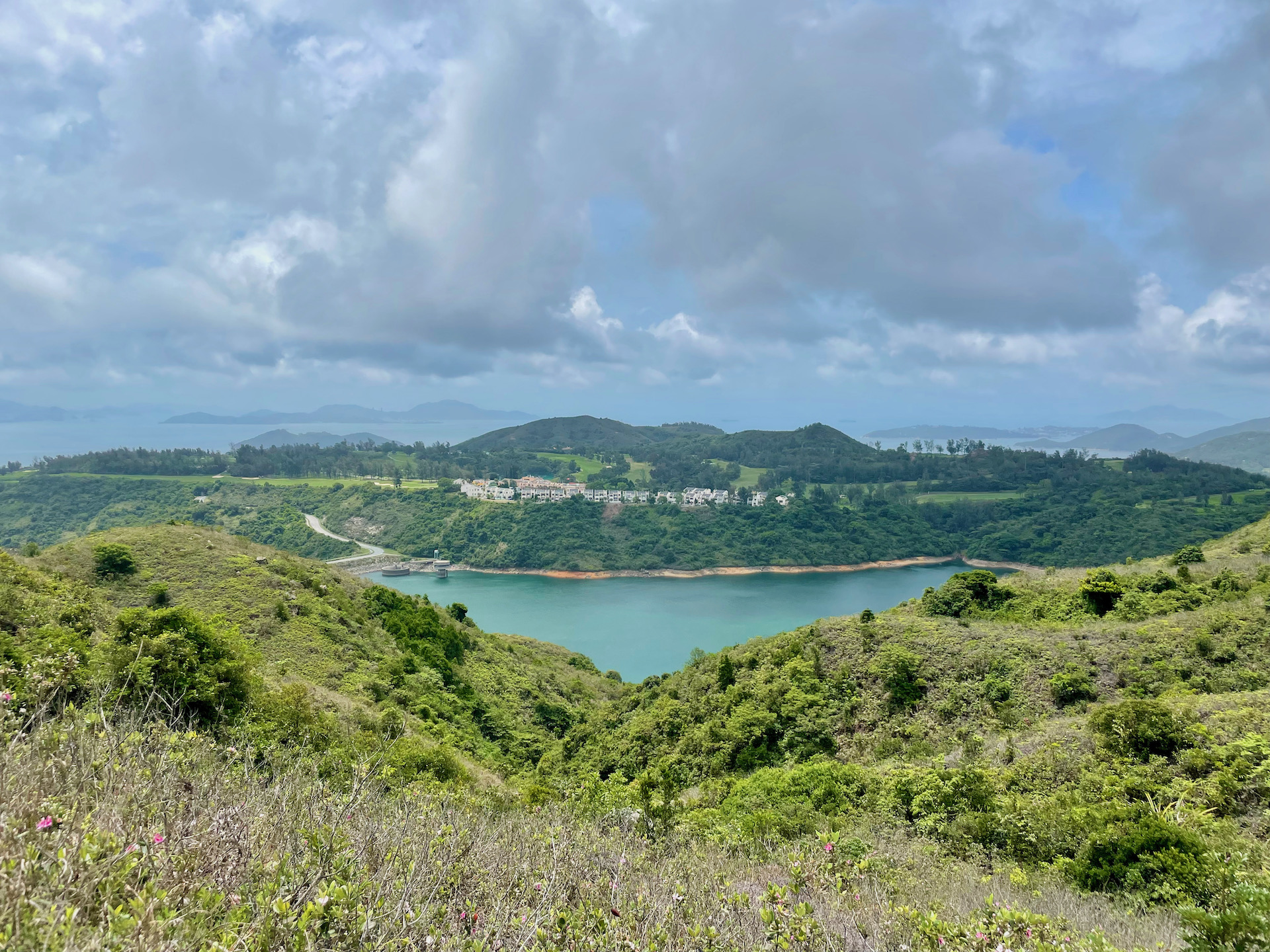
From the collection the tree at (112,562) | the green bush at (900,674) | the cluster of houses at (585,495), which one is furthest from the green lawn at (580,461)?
the green bush at (900,674)

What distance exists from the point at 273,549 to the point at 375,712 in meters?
14.0

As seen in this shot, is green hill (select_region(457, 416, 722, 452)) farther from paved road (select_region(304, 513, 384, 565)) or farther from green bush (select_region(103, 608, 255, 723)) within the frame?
green bush (select_region(103, 608, 255, 723))

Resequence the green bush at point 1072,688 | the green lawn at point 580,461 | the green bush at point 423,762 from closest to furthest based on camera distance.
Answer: the green bush at point 423,762 → the green bush at point 1072,688 → the green lawn at point 580,461

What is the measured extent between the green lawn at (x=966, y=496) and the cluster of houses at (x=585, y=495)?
1964 centimetres

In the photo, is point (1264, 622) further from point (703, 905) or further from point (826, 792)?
point (703, 905)

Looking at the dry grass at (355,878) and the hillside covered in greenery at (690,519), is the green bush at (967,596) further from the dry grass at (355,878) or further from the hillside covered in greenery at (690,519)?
the hillside covered in greenery at (690,519)

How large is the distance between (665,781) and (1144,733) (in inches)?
231

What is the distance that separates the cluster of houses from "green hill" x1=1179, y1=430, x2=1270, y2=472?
A: 137126mm

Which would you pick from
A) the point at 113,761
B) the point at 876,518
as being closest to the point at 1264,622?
the point at 113,761

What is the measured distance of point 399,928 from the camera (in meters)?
2.54

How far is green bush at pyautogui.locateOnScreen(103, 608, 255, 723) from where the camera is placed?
7.47m

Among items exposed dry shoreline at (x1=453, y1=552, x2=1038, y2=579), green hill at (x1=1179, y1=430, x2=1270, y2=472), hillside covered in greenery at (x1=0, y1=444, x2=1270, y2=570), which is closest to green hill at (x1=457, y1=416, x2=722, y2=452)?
hillside covered in greenery at (x1=0, y1=444, x2=1270, y2=570)

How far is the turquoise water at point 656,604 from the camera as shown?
38.8m

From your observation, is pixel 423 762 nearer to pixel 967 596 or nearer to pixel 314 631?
pixel 314 631
